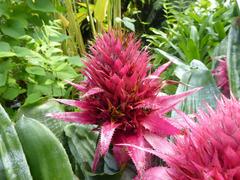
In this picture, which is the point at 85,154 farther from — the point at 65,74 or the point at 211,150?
the point at 65,74

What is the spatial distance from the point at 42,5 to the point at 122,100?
3.32 feet

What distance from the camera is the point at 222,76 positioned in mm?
979

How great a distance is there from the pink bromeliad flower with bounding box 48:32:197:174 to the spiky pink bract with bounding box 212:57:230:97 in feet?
0.95

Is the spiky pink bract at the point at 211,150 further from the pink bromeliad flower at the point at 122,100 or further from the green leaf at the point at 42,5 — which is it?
the green leaf at the point at 42,5

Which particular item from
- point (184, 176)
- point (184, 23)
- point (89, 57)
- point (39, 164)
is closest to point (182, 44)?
point (184, 23)

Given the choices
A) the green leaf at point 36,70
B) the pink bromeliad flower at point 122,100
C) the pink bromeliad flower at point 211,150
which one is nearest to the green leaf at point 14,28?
the green leaf at point 36,70

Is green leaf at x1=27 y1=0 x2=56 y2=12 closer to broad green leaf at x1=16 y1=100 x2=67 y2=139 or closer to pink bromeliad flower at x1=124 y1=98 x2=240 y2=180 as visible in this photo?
broad green leaf at x1=16 y1=100 x2=67 y2=139

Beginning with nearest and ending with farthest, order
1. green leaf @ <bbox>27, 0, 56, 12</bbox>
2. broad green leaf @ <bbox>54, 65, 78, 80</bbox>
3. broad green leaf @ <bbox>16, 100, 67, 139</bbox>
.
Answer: broad green leaf @ <bbox>16, 100, 67, 139</bbox> → broad green leaf @ <bbox>54, 65, 78, 80</bbox> → green leaf @ <bbox>27, 0, 56, 12</bbox>

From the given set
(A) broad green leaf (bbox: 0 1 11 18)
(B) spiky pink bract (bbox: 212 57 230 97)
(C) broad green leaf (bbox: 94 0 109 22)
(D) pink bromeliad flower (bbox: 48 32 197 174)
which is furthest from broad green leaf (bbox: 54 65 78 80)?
(C) broad green leaf (bbox: 94 0 109 22)

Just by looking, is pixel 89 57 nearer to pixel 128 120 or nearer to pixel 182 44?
pixel 128 120

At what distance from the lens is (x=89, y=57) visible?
713 millimetres

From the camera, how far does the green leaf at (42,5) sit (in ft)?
5.16

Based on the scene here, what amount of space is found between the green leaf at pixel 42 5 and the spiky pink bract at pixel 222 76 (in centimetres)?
75

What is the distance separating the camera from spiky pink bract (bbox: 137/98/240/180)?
1.43 feet
